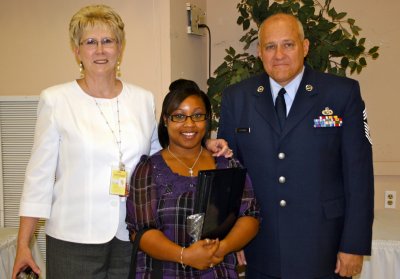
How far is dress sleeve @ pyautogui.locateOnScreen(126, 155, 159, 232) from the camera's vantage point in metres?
1.52

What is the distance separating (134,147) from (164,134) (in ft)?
0.44

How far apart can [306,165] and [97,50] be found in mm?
939

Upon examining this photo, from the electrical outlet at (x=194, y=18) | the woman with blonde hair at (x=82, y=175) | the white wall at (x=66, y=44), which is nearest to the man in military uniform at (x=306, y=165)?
the woman with blonde hair at (x=82, y=175)

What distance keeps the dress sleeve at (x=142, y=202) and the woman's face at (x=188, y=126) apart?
0.16 metres

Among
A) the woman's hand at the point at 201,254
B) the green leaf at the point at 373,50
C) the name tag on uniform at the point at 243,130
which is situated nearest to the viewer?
the woman's hand at the point at 201,254

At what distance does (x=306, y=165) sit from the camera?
1.69 m

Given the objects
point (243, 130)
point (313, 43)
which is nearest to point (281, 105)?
point (243, 130)

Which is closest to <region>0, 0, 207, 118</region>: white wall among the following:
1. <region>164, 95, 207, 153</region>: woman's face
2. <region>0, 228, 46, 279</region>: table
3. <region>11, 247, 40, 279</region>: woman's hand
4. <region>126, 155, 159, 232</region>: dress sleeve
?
<region>0, 228, 46, 279</region>: table

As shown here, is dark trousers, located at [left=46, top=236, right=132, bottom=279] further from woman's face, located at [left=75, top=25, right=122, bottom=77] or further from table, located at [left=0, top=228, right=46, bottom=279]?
table, located at [left=0, top=228, right=46, bottom=279]

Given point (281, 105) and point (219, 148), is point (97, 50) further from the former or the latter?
point (281, 105)

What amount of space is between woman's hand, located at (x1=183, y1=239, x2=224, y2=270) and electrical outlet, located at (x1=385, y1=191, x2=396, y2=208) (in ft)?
8.90

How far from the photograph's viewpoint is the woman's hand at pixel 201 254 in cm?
144

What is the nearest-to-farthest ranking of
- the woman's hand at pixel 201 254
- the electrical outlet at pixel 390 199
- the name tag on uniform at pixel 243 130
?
the woman's hand at pixel 201 254
the name tag on uniform at pixel 243 130
the electrical outlet at pixel 390 199

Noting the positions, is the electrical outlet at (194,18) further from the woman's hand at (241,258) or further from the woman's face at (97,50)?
the woman's hand at (241,258)
